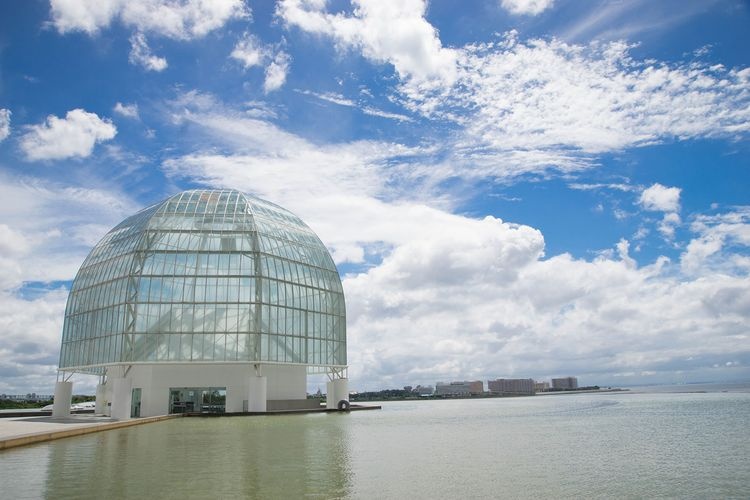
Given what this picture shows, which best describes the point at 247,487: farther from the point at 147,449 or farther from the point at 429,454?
the point at 147,449

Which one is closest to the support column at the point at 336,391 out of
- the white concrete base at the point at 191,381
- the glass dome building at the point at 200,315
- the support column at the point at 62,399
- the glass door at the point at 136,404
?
the glass dome building at the point at 200,315

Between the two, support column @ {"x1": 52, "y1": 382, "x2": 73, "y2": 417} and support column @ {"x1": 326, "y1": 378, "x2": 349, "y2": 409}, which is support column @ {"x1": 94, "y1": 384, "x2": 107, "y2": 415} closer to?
support column @ {"x1": 52, "y1": 382, "x2": 73, "y2": 417}

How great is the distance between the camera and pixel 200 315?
184 ft

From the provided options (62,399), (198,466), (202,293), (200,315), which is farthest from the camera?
(62,399)

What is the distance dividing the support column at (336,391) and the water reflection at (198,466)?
32930 millimetres

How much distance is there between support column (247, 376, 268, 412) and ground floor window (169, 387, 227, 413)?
3.30m

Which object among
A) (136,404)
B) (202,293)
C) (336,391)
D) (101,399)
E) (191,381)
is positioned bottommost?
(136,404)

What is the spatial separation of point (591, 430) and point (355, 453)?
18.5 metres

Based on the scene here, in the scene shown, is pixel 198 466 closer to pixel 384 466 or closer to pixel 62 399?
pixel 384 466

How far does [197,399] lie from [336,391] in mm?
15285

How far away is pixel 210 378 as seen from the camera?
185 ft

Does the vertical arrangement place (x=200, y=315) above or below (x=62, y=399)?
above

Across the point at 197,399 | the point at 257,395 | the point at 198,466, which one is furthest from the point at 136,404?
the point at 198,466

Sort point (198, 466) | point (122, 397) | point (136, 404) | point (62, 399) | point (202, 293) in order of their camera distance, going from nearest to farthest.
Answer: point (198, 466)
point (122, 397)
point (136, 404)
point (202, 293)
point (62, 399)
